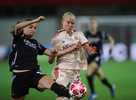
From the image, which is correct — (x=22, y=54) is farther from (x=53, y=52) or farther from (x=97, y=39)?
(x=97, y=39)

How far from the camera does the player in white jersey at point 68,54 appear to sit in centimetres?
367

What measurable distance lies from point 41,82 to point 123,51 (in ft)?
43.1

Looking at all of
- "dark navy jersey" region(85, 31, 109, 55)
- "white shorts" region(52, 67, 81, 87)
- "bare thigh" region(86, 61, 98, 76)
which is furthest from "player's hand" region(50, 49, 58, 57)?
"dark navy jersey" region(85, 31, 109, 55)

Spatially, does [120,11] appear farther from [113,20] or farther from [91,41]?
[91,41]

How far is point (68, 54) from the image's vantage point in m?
3.75

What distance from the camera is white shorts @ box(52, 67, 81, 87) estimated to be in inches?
143

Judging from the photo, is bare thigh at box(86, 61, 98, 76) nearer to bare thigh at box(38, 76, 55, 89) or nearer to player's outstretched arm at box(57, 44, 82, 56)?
player's outstretched arm at box(57, 44, 82, 56)

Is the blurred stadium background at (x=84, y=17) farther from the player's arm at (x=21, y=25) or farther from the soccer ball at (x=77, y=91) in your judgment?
the soccer ball at (x=77, y=91)

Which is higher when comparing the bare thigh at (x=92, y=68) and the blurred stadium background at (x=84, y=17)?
the blurred stadium background at (x=84, y=17)

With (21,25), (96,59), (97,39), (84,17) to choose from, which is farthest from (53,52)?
(84,17)

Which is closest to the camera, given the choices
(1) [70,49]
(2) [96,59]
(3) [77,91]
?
(3) [77,91]

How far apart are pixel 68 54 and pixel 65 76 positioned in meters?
0.38

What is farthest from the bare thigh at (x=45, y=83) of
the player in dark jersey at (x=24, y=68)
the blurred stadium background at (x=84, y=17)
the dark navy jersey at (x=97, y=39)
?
the blurred stadium background at (x=84, y=17)

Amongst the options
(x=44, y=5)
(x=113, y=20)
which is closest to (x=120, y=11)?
(x=113, y=20)
